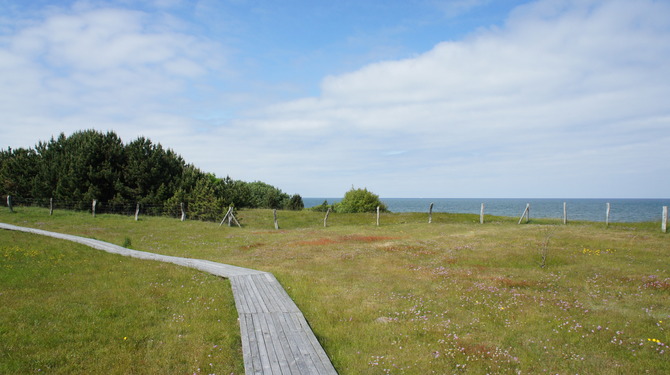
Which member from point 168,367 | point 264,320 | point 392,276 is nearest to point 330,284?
point 392,276

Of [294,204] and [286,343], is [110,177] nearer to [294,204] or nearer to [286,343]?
[294,204]

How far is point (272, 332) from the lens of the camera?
8.84 m

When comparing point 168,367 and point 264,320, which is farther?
point 264,320

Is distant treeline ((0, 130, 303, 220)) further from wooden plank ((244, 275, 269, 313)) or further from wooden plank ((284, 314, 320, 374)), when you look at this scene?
wooden plank ((284, 314, 320, 374))

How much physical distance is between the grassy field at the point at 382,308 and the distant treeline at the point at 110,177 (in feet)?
79.2

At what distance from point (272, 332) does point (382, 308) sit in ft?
12.3

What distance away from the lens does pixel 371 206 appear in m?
63.8

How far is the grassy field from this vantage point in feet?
25.4

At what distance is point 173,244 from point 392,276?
672 inches

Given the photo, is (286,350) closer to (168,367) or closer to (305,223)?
(168,367)

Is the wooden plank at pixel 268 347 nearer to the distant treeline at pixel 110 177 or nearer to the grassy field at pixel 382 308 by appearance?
the grassy field at pixel 382 308

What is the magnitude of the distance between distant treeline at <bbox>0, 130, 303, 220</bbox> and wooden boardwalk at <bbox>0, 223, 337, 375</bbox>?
31.8 meters

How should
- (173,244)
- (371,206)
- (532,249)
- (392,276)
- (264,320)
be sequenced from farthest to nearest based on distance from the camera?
(371,206)
(173,244)
(532,249)
(392,276)
(264,320)

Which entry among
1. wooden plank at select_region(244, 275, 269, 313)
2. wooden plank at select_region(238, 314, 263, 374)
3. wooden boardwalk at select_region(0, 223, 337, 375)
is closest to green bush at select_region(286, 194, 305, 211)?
wooden boardwalk at select_region(0, 223, 337, 375)
